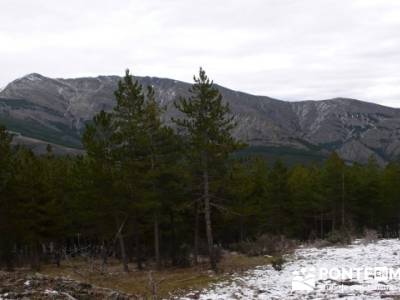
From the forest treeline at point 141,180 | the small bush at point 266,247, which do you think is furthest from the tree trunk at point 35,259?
the small bush at point 266,247

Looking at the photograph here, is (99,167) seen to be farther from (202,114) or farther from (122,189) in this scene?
(202,114)

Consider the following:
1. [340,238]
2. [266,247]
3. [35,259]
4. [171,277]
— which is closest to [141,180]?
[171,277]

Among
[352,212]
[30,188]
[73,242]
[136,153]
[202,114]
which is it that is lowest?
[73,242]

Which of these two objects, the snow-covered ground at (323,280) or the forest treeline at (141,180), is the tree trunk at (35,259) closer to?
the forest treeline at (141,180)

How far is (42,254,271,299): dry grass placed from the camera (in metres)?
23.3

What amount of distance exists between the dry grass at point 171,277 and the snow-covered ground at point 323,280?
1343 millimetres

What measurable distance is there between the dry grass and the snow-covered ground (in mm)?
1343

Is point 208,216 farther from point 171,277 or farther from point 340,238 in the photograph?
point 340,238

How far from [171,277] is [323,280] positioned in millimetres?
9389

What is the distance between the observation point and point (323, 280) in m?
22.8

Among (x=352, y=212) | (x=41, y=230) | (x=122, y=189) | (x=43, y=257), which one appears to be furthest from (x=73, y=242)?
(x=352, y=212)

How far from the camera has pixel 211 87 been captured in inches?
1206

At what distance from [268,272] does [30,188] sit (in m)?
18.2

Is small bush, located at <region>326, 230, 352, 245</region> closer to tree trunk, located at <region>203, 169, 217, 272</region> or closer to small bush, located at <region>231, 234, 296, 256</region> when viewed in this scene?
small bush, located at <region>231, 234, 296, 256</region>
